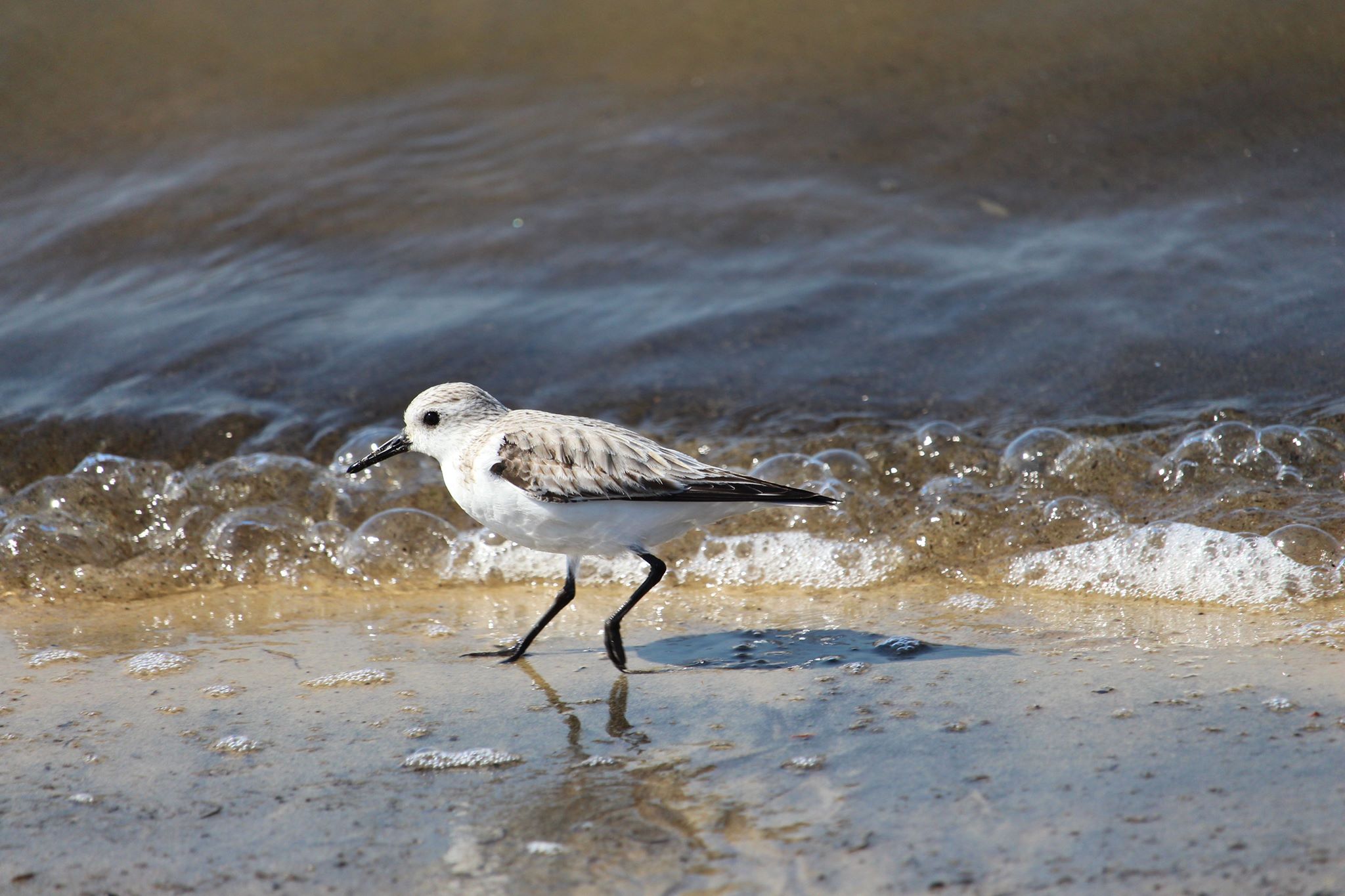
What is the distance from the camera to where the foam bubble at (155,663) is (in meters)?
4.04

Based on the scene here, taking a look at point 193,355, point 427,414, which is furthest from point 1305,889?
point 193,355

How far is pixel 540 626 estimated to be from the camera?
13.7 feet

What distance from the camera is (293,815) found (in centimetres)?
301

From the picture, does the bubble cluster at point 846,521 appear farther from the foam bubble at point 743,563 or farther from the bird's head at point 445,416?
the bird's head at point 445,416

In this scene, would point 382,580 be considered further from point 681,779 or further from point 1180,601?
point 1180,601

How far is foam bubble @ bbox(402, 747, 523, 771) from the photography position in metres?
3.27

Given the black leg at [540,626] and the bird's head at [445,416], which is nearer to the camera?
the black leg at [540,626]

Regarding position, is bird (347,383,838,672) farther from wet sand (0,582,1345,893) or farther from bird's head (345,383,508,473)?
wet sand (0,582,1345,893)

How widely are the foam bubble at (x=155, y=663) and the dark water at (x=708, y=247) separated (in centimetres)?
90

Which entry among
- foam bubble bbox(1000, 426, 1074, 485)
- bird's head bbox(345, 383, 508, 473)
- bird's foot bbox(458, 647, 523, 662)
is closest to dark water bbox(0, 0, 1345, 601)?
foam bubble bbox(1000, 426, 1074, 485)

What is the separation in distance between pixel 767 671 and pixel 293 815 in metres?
1.50

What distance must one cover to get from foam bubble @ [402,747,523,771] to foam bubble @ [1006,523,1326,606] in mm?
2222

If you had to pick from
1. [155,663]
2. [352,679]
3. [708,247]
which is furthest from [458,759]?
[708,247]

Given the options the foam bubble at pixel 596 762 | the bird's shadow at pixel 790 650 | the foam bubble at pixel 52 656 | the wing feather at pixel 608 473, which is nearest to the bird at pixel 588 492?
the wing feather at pixel 608 473
